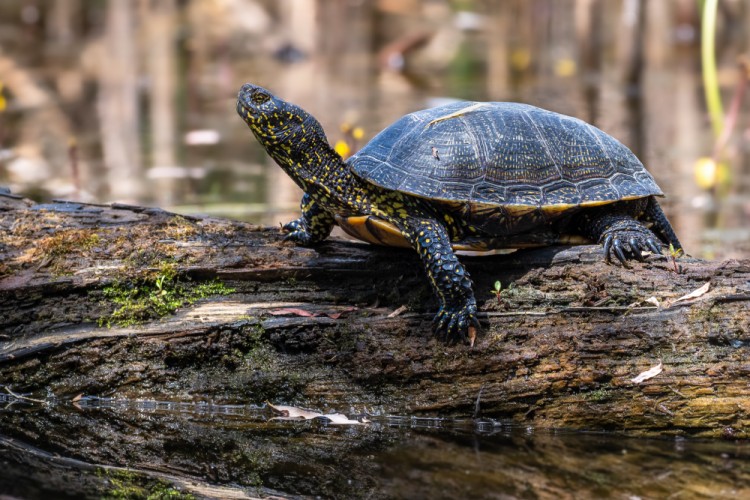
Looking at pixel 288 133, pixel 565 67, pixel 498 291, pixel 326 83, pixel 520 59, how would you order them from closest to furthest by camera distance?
pixel 498 291
pixel 288 133
pixel 326 83
pixel 565 67
pixel 520 59

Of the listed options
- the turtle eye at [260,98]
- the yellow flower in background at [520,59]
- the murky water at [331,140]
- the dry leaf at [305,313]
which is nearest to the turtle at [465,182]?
the turtle eye at [260,98]

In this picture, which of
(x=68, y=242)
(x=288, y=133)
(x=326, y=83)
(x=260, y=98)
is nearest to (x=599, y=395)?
(x=288, y=133)

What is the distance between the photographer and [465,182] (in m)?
4.09

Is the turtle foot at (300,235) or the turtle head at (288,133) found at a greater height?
the turtle head at (288,133)

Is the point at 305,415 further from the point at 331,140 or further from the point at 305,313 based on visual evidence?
the point at 331,140

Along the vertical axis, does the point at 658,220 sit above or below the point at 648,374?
above

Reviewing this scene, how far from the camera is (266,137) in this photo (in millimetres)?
4164

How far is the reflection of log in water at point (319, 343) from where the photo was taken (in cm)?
361

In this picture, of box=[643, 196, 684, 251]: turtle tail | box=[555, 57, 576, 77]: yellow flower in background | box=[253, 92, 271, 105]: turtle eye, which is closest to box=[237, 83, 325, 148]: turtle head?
box=[253, 92, 271, 105]: turtle eye

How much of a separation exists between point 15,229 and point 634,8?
33.8 feet

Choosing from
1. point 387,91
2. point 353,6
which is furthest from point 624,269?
point 353,6

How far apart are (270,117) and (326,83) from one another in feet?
36.5

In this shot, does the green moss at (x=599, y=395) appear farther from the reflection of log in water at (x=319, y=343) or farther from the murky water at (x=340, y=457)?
the murky water at (x=340, y=457)

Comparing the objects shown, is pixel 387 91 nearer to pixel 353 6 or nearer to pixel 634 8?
pixel 634 8
